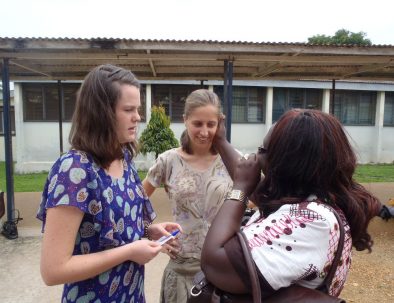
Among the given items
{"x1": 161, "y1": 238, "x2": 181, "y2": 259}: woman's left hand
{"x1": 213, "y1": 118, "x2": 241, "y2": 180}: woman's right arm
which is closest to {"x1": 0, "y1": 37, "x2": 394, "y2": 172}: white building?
{"x1": 213, "y1": 118, "x2": 241, "y2": 180}: woman's right arm

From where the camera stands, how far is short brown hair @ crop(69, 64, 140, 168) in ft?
4.03

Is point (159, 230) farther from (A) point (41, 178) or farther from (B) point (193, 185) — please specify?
(A) point (41, 178)

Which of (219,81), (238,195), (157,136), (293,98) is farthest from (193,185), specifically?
(293,98)

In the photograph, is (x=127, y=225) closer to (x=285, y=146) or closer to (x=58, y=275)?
(x=58, y=275)

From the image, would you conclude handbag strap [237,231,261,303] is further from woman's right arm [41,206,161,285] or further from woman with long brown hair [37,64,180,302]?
woman's right arm [41,206,161,285]

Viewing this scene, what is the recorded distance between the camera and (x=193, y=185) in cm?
202

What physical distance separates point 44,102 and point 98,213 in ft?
43.7

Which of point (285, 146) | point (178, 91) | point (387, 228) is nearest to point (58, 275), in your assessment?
point (285, 146)

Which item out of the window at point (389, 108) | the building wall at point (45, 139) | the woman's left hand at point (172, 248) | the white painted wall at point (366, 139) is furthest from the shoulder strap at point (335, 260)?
the window at point (389, 108)

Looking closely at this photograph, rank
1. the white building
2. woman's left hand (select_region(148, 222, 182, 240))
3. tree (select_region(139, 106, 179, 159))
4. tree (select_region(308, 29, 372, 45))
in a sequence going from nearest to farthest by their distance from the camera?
1. woman's left hand (select_region(148, 222, 182, 240))
2. the white building
3. tree (select_region(139, 106, 179, 159))
4. tree (select_region(308, 29, 372, 45))

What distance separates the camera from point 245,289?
100 cm

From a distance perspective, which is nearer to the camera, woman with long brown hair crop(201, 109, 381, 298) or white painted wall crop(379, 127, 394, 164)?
woman with long brown hair crop(201, 109, 381, 298)

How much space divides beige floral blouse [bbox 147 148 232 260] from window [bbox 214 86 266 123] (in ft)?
41.1

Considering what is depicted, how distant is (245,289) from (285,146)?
44cm
